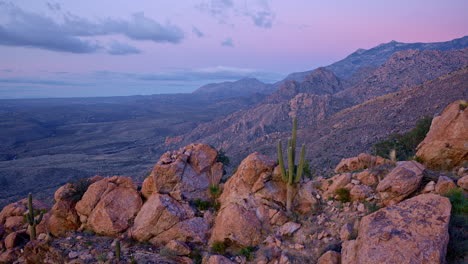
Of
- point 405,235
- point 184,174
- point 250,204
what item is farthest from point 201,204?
point 405,235

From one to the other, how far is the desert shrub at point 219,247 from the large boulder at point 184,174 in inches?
109

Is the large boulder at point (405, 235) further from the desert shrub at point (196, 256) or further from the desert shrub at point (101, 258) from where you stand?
the desert shrub at point (101, 258)

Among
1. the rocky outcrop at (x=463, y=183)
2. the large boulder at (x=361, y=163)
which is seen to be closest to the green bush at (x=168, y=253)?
the large boulder at (x=361, y=163)

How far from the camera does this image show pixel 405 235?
6.30 metres

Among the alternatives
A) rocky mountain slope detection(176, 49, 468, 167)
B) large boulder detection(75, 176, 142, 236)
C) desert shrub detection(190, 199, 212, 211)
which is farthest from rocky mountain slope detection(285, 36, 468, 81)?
large boulder detection(75, 176, 142, 236)

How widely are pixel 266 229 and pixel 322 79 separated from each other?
101m

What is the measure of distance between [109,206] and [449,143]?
14507 millimetres

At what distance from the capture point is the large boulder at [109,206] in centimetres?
1202

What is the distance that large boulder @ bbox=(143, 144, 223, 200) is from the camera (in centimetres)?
1255

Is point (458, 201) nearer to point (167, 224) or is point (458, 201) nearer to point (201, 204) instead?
point (201, 204)

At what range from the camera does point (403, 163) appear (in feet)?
32.3

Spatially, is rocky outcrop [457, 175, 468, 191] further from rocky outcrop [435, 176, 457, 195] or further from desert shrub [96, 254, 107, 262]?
desert shrub [96, 254, 107, 262]

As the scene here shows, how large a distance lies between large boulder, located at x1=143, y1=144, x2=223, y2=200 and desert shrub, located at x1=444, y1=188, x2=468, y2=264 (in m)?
8.96

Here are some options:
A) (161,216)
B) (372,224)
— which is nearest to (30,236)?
(161,216)
